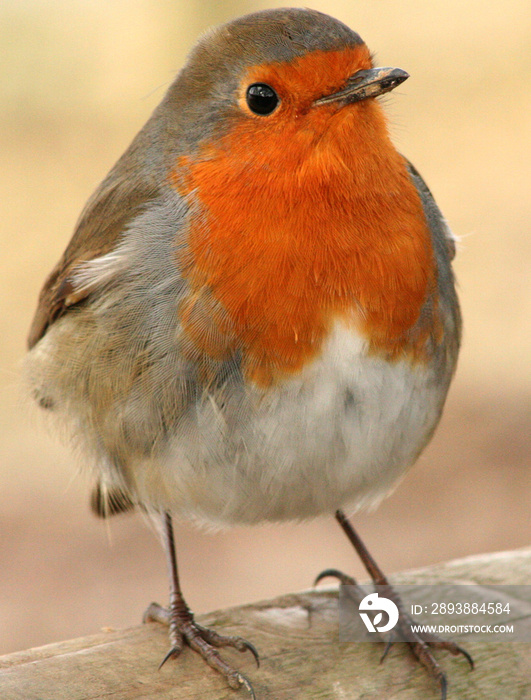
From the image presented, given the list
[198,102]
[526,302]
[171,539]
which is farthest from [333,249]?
[526,302]

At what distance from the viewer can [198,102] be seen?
9.50 ft

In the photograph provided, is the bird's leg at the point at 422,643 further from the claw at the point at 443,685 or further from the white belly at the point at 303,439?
the white belly at the point at 303,439

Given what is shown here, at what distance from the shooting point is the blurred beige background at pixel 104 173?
17.7 ft

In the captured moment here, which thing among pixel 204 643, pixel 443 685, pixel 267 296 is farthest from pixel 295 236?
pixel 443 685

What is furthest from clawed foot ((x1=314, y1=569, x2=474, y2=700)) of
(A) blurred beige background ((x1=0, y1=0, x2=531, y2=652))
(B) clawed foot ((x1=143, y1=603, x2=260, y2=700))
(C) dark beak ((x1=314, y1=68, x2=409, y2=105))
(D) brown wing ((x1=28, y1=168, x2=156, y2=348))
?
(C) dark beak ((x1=314, y1=68, x2=409, y2=105))

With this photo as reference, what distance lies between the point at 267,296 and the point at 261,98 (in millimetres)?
564

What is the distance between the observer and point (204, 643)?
9.00 feet

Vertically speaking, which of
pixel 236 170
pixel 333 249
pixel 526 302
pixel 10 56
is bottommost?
pixel 526 302

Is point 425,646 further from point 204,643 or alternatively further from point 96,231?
point 96,231

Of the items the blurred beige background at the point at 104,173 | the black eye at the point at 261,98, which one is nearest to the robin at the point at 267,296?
the black eye at the point at 261,98

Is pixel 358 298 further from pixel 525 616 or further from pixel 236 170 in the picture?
pixel 525 616

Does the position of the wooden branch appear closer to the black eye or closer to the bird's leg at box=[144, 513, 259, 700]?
the bird's leg at box=[144, 513, 259, 700]

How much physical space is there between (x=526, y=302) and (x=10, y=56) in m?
5.64

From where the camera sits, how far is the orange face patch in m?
2.65
